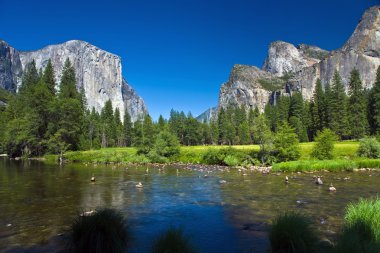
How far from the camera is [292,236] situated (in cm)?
1021

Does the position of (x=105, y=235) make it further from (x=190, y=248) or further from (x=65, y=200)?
Answer: (x=65, y=200)

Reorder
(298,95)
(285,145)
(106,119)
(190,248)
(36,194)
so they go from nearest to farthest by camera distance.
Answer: (190,248), (36,194), (285,145), (298,95), (106,119)

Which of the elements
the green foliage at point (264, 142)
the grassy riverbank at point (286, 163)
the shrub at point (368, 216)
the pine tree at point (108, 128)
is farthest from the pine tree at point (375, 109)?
the pine tree at point (108, 128)

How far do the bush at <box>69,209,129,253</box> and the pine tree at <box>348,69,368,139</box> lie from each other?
85.6 m

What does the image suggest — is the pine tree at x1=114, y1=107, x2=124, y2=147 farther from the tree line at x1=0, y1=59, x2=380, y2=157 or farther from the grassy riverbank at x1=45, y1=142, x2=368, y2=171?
the grassy riverbank at x1=45, y1=142, x2=368, y2=171

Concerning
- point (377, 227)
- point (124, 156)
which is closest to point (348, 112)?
point (124, 156)

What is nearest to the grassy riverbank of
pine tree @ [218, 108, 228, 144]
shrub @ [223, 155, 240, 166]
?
shrub @ [223, 155, 240, 166]

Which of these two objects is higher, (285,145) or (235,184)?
(285,145)

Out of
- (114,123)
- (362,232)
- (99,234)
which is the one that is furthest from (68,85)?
(362,232)

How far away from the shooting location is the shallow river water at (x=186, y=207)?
44.3 feet

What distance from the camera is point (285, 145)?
51.4 meters

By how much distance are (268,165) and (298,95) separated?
74.0 m

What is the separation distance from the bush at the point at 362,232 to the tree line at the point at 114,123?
136 ft

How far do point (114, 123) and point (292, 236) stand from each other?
443ft
